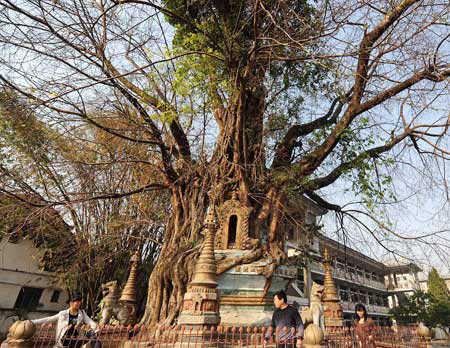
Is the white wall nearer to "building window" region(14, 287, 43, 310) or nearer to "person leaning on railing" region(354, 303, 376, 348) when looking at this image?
"building window" region(14, 287, 43, 310)

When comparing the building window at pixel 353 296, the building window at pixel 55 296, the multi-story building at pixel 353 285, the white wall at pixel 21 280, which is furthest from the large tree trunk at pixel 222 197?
the building window at pixel 353 296

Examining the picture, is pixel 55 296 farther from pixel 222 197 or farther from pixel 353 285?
pixel 353 285

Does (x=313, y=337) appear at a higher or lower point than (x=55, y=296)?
lower

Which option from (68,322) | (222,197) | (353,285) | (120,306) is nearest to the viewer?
(68,322)

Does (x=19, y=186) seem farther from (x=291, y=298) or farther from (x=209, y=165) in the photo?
(x=291, y=298)

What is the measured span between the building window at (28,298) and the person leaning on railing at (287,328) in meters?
17.8

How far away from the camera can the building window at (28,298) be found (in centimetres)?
1677

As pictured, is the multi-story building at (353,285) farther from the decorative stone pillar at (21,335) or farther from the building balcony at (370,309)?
the decorative stone pillar at (21,335)

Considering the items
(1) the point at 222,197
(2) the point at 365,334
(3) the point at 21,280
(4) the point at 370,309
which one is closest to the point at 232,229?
(1) the point at 222,197

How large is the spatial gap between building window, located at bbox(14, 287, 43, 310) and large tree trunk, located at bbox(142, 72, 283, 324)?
14.4 meters

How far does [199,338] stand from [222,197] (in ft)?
11.1

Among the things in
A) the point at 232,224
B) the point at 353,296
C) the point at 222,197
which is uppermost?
the point at 353,296

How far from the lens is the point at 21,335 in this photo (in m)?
3.64

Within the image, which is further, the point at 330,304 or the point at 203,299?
the point at 330,304
